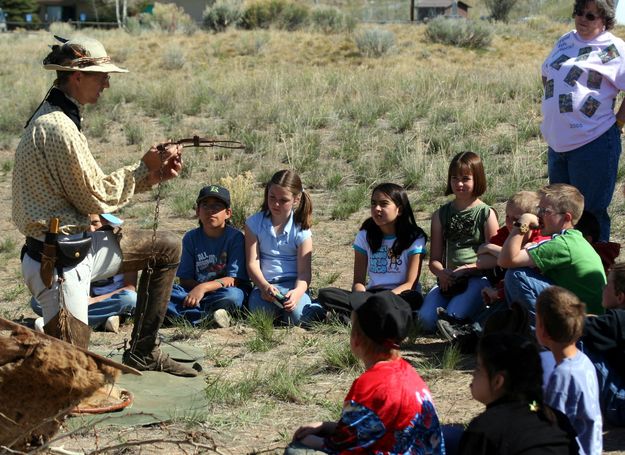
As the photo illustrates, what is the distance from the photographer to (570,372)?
3.87 metres

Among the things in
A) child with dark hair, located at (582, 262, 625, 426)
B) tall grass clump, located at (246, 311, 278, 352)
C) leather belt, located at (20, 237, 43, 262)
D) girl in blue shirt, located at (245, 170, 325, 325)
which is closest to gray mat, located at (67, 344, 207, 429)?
tall grass clump, located at (246, 311, 278, 352)

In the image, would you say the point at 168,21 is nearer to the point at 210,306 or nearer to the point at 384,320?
the point at 210,306

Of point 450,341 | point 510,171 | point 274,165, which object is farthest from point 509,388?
point 274,165

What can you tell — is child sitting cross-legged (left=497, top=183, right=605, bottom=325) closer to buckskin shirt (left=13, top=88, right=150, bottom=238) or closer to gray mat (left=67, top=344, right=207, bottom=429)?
gray mat (left=67, top=344, right=207, bottom=429)

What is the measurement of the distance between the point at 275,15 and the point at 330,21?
2732 millimetres

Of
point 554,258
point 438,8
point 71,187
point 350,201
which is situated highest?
point 71,187

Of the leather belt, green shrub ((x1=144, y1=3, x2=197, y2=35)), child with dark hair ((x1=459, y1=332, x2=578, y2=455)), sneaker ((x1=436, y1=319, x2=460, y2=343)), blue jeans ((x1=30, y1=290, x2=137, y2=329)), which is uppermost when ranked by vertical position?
the leather belt

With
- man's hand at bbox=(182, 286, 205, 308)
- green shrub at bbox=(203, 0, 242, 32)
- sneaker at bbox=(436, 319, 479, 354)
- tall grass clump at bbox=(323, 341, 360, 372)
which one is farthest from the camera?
green shrub at bbox=(203, 0, 242, 32)

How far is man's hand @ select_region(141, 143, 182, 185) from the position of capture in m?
4.90

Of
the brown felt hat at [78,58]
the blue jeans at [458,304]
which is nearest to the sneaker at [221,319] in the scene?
the blue jeans at [458,304]

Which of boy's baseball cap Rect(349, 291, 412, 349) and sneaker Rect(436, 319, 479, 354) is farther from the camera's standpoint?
sneaker Rect(436, 319, 479, 354)

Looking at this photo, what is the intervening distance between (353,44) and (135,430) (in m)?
25.4

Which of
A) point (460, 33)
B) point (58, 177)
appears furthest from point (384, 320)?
point (460, 33)

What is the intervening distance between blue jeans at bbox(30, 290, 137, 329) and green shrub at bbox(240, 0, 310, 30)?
1287 inches
